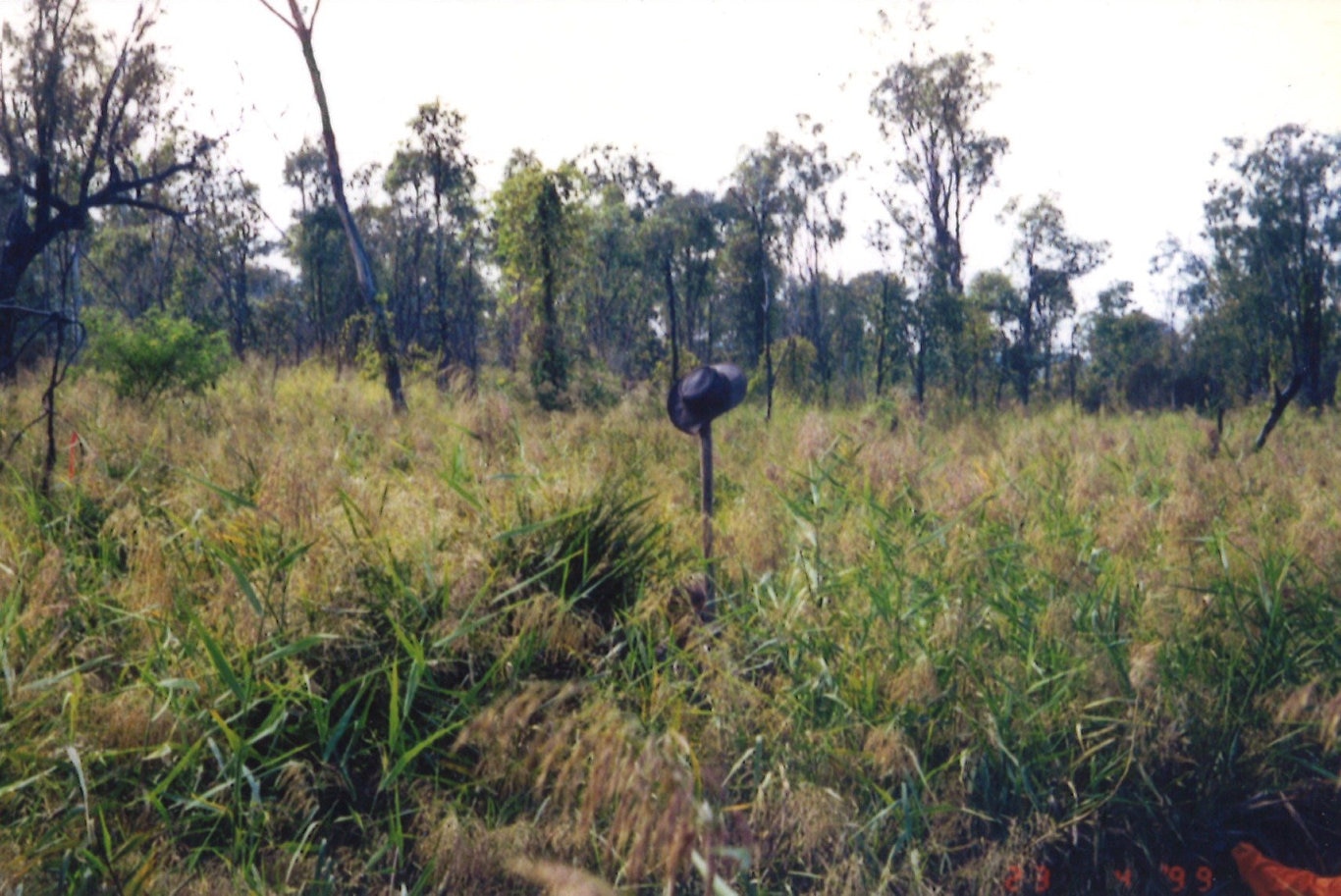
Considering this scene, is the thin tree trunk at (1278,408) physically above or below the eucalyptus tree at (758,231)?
below

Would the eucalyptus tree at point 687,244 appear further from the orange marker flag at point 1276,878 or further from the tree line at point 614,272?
the orange marker flag at point 1276,878

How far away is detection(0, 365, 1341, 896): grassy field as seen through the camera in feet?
7.13

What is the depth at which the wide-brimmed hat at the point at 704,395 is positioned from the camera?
3256mm

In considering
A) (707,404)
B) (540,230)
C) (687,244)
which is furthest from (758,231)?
(707,404)

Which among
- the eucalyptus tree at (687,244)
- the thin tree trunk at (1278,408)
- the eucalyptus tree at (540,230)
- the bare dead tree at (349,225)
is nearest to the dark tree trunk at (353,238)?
the bare dead tree at (349,225)

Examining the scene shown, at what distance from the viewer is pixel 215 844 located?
86.6 inches

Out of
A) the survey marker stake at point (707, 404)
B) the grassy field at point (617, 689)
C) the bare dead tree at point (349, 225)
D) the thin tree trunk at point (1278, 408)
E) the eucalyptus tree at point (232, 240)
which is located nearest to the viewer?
the grassy field at point (617, 689)

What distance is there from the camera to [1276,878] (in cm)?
223

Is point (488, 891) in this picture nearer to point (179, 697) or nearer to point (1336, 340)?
point (179, 697)

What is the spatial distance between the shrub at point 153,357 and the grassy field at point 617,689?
3.27 meters

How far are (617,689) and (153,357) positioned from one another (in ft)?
18.8

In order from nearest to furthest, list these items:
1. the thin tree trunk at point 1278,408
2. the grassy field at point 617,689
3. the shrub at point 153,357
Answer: the grassy field at point 617,689 → the thin tree trunk at point 1278,408 → the shrub at point 153,357
